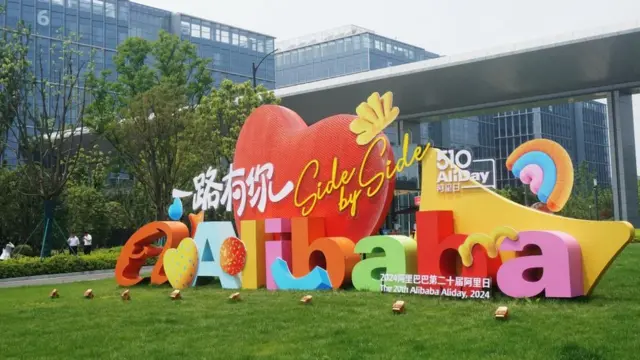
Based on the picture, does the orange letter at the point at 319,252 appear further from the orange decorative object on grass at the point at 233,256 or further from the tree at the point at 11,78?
the tree at the point at 11,78

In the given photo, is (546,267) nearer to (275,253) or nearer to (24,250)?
(275,253)

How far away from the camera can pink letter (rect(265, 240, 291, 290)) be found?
15.9m

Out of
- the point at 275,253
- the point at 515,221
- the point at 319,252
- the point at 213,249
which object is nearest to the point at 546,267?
the point at 515,221

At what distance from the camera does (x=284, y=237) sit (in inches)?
640

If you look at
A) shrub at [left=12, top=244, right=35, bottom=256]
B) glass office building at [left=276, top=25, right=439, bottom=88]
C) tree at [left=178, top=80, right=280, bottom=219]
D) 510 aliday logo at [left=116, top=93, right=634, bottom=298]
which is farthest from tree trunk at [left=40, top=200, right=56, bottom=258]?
glass office building at [left=276, top=25, right=439, bottom=88]

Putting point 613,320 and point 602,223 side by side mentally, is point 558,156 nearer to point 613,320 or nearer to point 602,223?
point 602,223

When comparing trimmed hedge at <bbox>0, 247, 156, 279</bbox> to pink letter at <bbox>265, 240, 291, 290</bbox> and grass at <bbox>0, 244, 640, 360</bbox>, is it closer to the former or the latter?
grass at <bbox>0, 244, 640, 360</bbox>

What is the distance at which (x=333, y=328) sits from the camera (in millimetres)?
10016

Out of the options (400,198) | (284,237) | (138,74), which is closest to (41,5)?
(138,74)

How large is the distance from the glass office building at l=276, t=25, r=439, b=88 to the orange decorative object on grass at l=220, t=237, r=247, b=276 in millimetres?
56126

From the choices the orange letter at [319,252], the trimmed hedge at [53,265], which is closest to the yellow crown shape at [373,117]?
the orange letter at [319,252]

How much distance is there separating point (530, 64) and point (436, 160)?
720 inches

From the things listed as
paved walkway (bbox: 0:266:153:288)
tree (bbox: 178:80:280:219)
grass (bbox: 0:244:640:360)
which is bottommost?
paved walkway (bbox: 0:266:153:288)

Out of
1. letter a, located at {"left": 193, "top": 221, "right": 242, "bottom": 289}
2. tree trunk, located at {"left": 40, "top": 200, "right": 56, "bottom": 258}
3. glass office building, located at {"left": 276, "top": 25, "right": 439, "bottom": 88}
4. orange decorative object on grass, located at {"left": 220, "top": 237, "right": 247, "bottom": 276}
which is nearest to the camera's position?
orange decorative object on grass, located at {"left": 220, "top": 237, "right": 247, "bottom": 276}
